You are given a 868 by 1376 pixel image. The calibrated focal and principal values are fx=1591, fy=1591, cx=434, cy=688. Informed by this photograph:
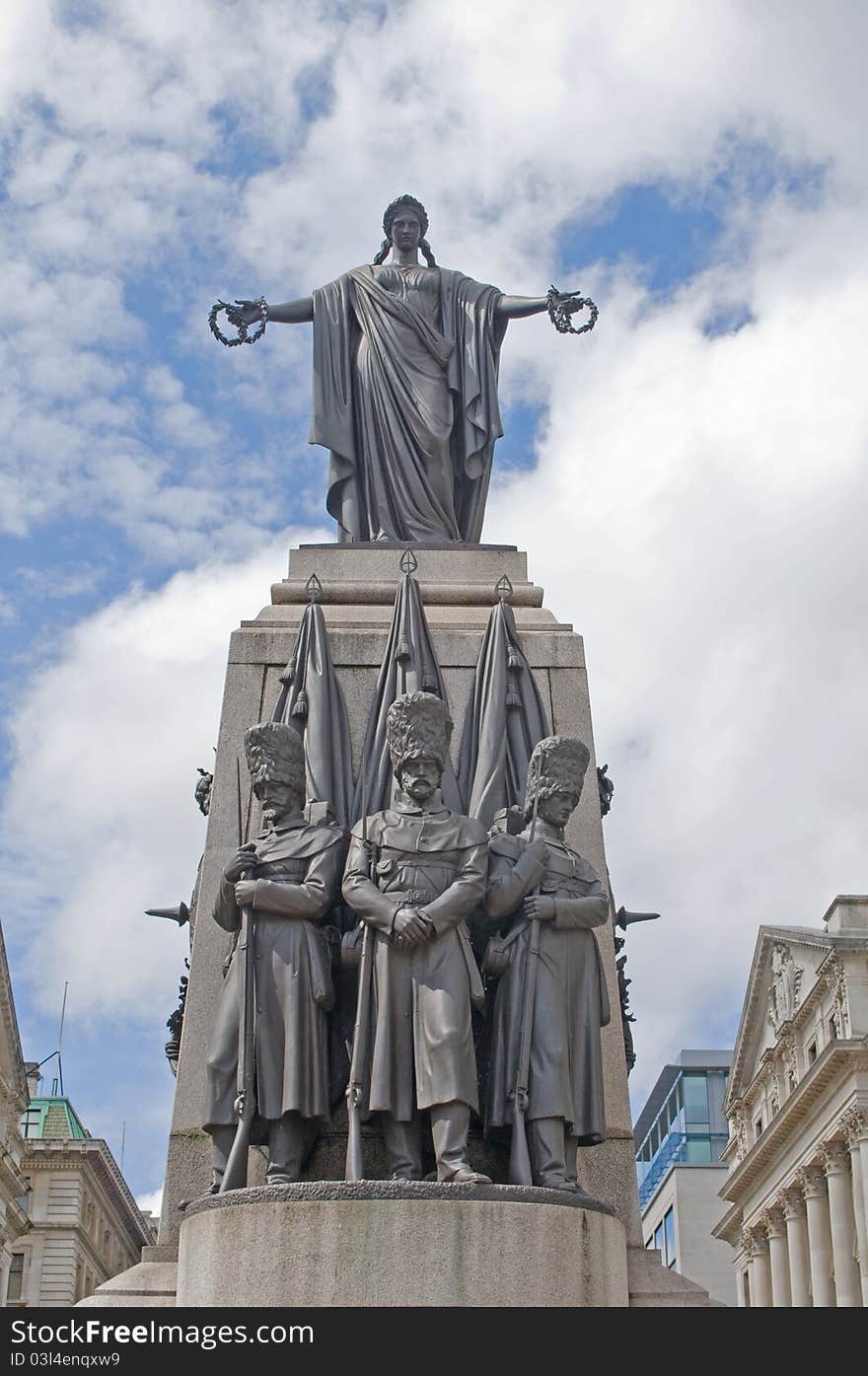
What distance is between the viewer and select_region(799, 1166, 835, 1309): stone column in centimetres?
5406

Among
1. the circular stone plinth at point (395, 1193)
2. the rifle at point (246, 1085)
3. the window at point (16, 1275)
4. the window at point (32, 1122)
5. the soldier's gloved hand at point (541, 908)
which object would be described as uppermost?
the window at point (32, 1122)

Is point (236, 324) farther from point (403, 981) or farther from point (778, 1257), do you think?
point (778, 1257)

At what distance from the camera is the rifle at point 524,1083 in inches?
319

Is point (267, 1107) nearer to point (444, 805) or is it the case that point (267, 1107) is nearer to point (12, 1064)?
point (444, 805)

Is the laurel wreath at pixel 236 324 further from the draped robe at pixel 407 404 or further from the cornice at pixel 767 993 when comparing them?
the cornice at pixel 767 993

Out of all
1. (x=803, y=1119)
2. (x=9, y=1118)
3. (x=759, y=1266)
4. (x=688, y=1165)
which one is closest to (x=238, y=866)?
(x=9, y=1118)

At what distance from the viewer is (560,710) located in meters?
10.4

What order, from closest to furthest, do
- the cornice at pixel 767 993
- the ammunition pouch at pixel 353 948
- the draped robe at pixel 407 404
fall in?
the ammunition pouch at pixel 353 948 → the draped robe at pixel 407 404 → the cornice at pixel 767 993

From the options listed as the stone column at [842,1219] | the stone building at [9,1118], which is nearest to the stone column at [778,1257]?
the stone column at [842,1219]

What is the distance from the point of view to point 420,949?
27.3 ft

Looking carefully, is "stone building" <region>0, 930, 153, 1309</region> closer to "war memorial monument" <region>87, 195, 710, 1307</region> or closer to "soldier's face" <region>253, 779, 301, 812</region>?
"war memorial monument" <region>87, 195, 710, 1307</region>

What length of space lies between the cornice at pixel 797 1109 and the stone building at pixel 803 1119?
0.17ft
